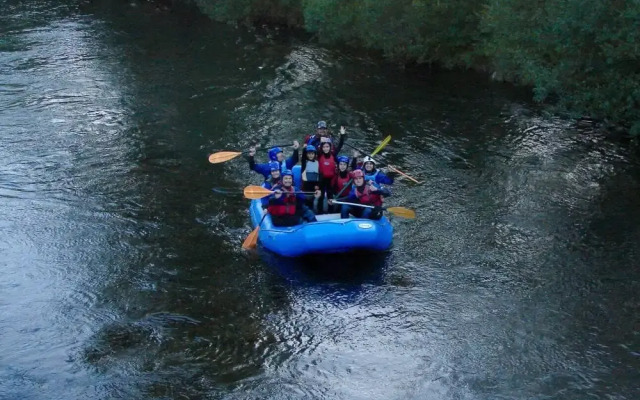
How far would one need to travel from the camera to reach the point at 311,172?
11.0 m

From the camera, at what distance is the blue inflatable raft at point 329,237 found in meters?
9.70

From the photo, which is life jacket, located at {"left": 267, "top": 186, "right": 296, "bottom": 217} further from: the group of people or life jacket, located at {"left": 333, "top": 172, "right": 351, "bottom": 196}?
life jacket, located at {"left": 333, "top": 172, "right": 351, "bottom": 196}

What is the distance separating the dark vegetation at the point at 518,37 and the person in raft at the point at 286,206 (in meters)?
5.74

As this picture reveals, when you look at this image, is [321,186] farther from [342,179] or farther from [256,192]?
[256,192]

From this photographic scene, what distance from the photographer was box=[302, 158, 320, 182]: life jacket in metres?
11.0

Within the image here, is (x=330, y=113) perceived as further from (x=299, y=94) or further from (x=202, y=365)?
(x=202, y=365)

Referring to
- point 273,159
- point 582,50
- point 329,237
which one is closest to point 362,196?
point 329,237

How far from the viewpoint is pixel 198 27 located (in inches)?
924

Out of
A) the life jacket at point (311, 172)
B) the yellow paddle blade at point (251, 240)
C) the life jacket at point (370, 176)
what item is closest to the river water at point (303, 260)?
the yellow paddle blade at point (251, 240)

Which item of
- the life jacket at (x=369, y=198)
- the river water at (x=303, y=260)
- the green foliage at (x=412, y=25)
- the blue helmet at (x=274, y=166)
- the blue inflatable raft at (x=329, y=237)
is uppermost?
the green foliage at (x=412, y=25)

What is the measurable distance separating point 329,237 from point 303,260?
2.41 ft

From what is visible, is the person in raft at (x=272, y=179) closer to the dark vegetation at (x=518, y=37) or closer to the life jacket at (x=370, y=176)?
the life jacket at (x=370, y=176)

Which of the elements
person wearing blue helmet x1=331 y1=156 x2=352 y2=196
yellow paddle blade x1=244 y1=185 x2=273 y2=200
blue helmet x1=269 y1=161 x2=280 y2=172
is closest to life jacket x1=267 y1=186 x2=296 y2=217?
yellow paddle blade x1=244 y1=185 x2=273 y2=200

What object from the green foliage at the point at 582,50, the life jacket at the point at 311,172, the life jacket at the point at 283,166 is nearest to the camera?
the life jacket at the point at 311,172
